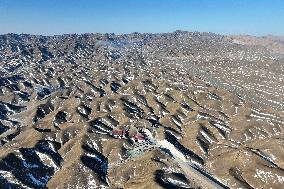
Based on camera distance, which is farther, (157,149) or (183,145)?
(183,145)

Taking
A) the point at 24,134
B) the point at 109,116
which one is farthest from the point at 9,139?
the point at 109,116

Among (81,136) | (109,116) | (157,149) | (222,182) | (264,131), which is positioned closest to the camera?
(222,182)

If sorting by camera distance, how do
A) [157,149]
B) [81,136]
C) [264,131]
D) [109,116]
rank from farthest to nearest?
[109,116] < [264,131] < [81,136] < [157,149]

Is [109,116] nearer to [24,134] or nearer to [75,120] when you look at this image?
[75,120]

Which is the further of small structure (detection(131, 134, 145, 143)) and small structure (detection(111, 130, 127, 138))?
small structure (detection(111, 130, 127, 138))

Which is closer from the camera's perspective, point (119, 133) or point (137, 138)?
point (137, 138)

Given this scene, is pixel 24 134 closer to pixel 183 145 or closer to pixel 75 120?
pixel 75 120

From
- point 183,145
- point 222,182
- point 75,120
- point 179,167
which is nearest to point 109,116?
point 75,120

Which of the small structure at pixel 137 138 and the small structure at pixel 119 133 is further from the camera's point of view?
the small structure at pixel 119 133

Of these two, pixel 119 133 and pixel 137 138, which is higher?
pixel 119 133
